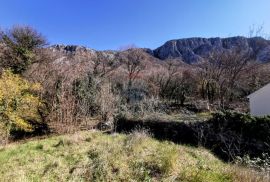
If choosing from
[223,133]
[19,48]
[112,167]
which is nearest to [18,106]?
[19,48]

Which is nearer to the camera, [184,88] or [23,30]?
[23,30]

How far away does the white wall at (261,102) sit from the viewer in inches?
691

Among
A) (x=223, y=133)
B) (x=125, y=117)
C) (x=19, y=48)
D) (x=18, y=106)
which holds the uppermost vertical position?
(x=19, y=48)

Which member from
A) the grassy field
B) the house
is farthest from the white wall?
the grassy field

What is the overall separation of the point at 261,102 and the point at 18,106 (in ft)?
52.6

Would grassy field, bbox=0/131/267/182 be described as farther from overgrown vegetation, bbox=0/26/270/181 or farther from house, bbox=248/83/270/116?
house, bbox=248/83/270/116

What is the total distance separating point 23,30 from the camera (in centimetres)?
2323

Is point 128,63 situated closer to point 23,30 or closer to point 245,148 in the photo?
point 23,30

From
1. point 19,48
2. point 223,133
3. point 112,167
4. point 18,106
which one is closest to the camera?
point 112,167

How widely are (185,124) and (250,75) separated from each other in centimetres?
1876

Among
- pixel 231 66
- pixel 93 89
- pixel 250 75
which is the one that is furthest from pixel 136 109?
pixel 250 75

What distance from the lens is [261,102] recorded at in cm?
1798

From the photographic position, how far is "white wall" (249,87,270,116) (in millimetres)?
17547

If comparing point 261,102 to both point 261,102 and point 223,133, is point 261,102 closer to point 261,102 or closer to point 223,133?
point 261,102
